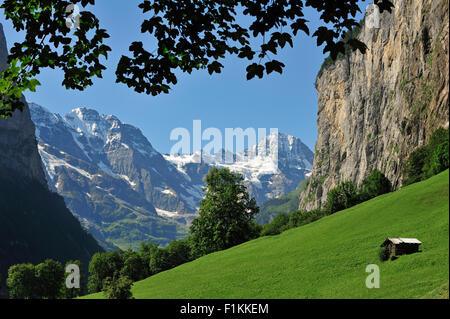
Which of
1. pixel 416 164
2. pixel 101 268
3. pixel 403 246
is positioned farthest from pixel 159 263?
pixel 403 246

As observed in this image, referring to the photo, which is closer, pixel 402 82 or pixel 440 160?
pixel 440 160

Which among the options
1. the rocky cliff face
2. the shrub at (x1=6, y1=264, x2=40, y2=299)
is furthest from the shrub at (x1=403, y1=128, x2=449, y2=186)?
the shrub at (x1=6, y1=264, x2=40, y2=299)

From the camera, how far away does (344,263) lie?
3819cm

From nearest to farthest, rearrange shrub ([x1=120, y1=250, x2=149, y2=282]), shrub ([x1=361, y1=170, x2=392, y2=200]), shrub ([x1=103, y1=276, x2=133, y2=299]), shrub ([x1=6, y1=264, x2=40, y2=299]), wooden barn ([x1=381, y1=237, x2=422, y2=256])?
wooden barn ([x1=381, y1=237, x2=422, y2=256]) → shrub ([x1=103, y1=276, x2=133, y2=299]) → shrub ([x1=361, y1=170, x2=392, y2=200]) → shrub ([x1=6, y1=264, x2=40, y2=299]) → shrub ([x1=120, y1=250, x2=149, y2=282])

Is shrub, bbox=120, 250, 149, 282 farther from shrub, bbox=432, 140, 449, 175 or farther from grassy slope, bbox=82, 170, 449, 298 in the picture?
shrub, bbox=432, 140, 449, 175

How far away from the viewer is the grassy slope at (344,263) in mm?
28594

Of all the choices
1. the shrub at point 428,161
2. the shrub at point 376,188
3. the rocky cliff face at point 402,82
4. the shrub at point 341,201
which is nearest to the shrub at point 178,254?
the shrub at point 341,201

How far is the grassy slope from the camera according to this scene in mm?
28594

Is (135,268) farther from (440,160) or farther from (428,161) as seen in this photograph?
(440,160)

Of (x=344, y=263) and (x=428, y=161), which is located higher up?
(x=428, y=161)

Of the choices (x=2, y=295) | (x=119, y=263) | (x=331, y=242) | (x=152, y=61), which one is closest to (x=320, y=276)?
(x=331, y=242)

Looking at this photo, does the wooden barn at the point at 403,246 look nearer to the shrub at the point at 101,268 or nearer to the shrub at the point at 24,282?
the shrub at the point at 101,268

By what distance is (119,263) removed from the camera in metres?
119
